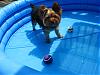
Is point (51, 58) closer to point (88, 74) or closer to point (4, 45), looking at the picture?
point (88, 74)

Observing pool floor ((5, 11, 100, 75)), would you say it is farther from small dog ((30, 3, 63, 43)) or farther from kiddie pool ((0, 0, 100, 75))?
small dog ((30, 3, 63, 43))

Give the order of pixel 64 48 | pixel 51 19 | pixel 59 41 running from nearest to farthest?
pixel 51 19, pixel 64 48, pixel 59 41

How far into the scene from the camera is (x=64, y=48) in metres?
2.35

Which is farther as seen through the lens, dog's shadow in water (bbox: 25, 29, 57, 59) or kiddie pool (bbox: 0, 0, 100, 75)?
dog's shadow in water (bbox: 25, 29, 57, 59)

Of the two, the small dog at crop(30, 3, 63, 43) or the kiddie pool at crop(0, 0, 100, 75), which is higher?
the small dog at crop(30, 3, 63, 43)

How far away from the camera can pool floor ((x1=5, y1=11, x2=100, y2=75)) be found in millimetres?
2051

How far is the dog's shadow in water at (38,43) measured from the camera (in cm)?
230

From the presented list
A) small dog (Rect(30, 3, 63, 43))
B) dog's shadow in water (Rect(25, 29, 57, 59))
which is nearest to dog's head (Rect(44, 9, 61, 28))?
small dog (Rect(30, 3, 63, 43))

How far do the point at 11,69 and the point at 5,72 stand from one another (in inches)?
1.7

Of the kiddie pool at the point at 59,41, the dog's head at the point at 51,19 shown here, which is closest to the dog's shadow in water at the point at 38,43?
the kiddie pool at the point at 59,41

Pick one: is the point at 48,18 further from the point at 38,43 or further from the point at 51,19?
the point at 38,43

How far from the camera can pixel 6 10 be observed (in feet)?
8.98

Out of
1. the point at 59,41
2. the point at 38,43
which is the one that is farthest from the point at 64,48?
the point at 38,43

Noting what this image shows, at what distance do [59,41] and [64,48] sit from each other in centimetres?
16
